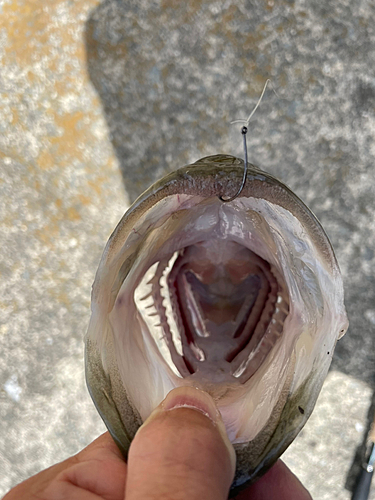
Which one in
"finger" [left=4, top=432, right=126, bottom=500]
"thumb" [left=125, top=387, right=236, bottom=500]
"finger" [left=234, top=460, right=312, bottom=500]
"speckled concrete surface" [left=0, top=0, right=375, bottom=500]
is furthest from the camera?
"speckled concrete surface" [left=0, top=0, right=375, bottom=500]

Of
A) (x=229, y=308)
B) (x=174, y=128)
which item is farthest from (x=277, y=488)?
(x=174, y=128)

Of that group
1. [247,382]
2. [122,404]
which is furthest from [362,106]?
[122,404]

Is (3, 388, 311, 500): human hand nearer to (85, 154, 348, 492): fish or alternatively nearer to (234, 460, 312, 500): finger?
(85, 154, 348, 492): fish

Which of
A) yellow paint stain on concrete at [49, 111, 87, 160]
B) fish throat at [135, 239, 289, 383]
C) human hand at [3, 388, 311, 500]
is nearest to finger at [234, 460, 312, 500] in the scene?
fish throat at [135, 239, 289, 383]

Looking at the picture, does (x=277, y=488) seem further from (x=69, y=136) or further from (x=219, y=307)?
(x=69, y=136)

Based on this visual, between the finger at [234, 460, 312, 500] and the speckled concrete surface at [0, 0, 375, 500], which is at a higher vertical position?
the speckled concrete surface at [0, 0, 375, 500]
